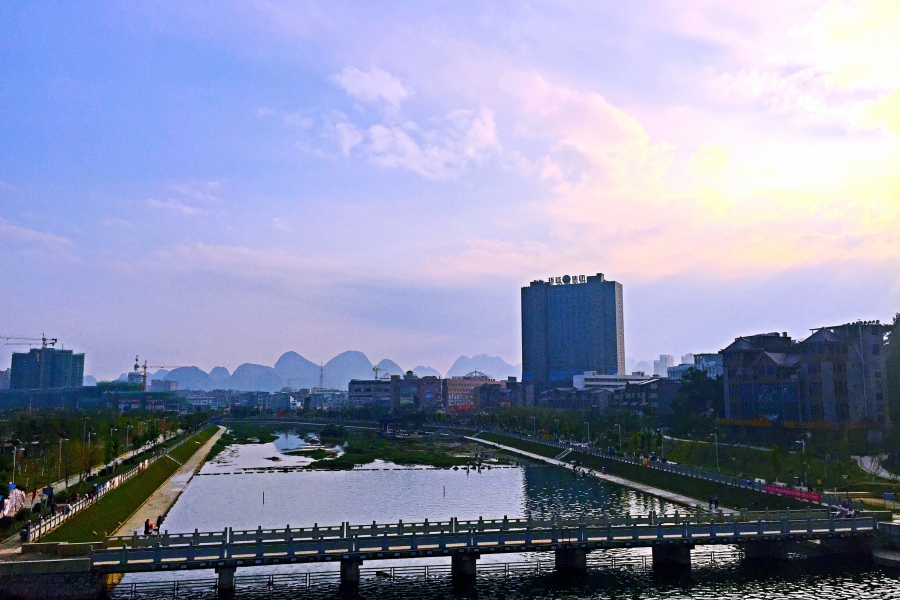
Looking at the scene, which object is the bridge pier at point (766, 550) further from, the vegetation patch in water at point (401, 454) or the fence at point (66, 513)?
the vegetation patch in water at point (401, 454)

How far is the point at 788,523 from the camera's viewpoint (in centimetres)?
5384

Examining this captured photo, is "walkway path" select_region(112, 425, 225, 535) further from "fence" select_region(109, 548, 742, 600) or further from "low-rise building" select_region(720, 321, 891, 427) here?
"low-rise building" select_region(720, 321, 891, 427)

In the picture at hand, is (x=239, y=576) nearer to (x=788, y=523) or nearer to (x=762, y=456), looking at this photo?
(x=788, y=523)

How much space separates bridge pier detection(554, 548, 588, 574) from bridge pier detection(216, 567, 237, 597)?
22.6 meters

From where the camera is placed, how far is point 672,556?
174 ft

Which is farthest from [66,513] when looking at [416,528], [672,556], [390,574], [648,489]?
[648,489]

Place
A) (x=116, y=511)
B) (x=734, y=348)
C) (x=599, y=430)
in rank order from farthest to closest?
(x=599, y=430)
(x=734, y=348)
(x=116, y=511)

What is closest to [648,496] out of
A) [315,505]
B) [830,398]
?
[830,398]

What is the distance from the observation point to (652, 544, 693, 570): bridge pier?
2071 inches

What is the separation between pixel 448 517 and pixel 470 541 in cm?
2707

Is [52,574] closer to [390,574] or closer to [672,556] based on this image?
[390,574]

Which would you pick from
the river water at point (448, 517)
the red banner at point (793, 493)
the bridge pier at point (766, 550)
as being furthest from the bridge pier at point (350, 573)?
the red banner at point (793, 493)

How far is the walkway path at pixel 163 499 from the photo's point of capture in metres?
69.0

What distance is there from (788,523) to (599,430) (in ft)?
305
